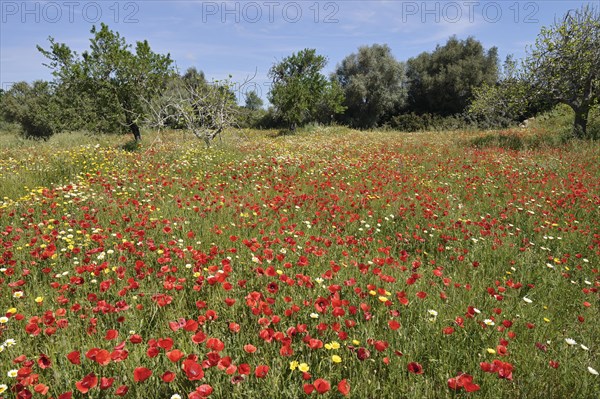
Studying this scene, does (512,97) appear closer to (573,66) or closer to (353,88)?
(573,66)

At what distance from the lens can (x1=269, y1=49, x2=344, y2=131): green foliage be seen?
99.5ft

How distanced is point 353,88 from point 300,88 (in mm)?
9395

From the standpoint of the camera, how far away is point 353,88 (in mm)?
37188

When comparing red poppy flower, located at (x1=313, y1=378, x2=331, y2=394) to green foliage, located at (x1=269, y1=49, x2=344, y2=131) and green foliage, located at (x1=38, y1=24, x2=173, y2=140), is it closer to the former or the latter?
green foliage, located at (x1=38, y1=24, x2=173, y2=140)

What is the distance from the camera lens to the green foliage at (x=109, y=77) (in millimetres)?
16844

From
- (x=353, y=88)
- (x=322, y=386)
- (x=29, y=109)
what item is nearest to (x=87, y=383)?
(x=322, y=386)

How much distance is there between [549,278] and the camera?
157 inches

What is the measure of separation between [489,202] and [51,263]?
736cm

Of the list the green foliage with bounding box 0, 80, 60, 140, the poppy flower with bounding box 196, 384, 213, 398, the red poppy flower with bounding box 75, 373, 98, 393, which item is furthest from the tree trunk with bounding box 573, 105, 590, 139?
the green foliage with bounding box 0, 80, 60, 140

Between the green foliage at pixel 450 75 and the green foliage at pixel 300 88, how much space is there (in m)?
12.3

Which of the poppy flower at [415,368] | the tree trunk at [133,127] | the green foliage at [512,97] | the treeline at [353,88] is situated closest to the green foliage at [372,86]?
the treeline at [353,88]

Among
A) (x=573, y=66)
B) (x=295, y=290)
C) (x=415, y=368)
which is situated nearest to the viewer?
(x=415, y=368)

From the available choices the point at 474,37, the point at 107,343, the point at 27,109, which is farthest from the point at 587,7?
the point at 27,109

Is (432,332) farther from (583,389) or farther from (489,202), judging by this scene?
(489,202)
